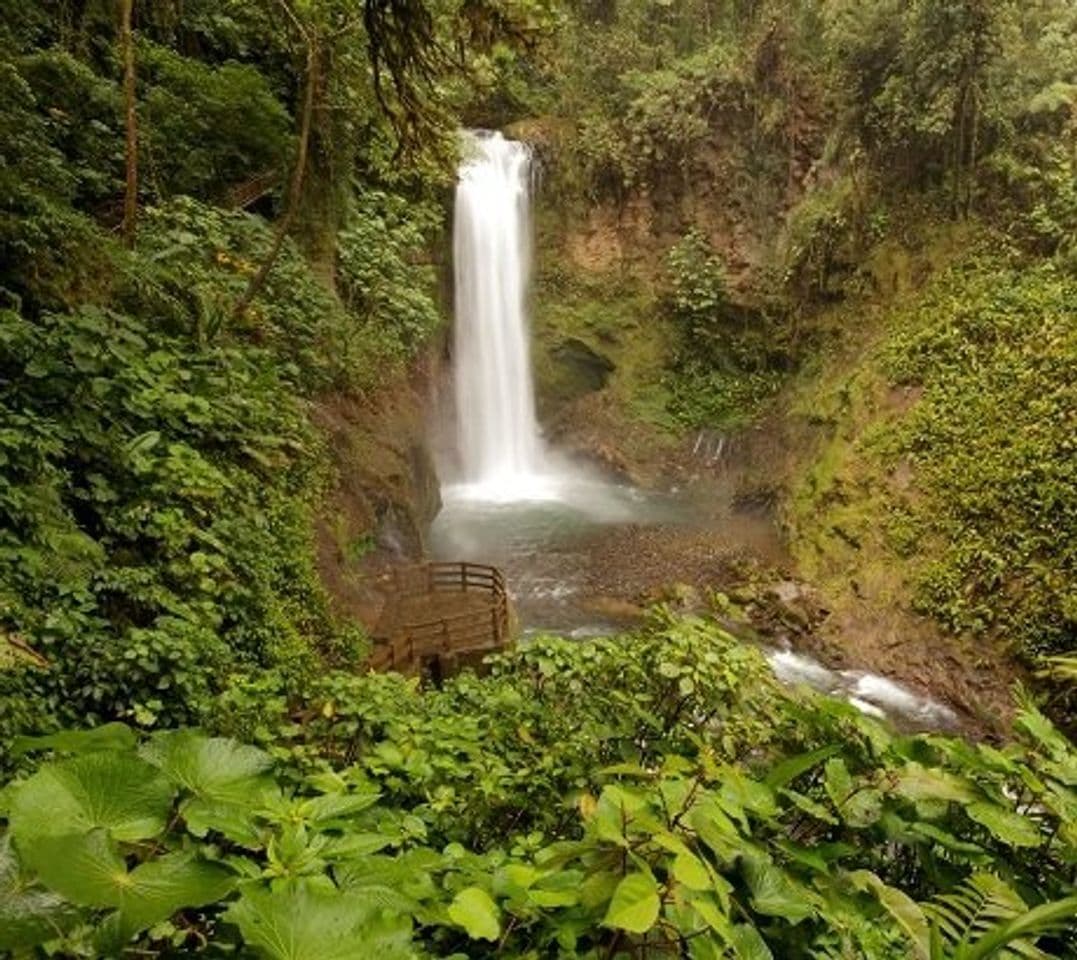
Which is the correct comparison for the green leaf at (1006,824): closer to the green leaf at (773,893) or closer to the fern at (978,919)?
the fern at (978,919)

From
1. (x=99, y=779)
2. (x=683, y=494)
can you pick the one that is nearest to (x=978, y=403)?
(x=683, y=494)

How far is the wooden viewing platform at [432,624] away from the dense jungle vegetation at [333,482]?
0.54 meters

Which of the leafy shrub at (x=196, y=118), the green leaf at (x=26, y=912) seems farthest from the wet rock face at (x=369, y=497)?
the green leaf at (x=26, y=912)

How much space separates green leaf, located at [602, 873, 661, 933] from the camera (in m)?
1.17

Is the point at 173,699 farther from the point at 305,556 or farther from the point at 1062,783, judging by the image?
the point at 1062,783

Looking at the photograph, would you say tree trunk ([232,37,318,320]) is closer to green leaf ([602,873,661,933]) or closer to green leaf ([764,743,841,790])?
green leaf ([764,743,841,790])

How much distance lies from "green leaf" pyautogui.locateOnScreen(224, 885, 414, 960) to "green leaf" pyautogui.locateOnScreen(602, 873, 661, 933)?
0.34 m

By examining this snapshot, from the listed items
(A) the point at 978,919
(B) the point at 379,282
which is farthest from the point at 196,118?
(A) the point at 978,919

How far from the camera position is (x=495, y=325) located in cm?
1848

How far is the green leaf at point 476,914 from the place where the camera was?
1284 mm

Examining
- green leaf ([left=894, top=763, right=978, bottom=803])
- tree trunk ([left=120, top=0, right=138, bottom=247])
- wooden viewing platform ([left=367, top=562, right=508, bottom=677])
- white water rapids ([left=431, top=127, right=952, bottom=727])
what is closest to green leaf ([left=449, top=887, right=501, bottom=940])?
green leaf ([left=894, top=763, right=978, bottom=803])

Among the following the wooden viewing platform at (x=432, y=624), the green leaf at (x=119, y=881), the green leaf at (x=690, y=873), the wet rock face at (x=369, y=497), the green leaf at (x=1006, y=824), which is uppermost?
the green leaf at (x=119, y=881)

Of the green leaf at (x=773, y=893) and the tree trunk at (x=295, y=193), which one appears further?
the tree trunk at (x=295, y=193)

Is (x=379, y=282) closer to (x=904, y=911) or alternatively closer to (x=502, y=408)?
(x=502, y=408)
